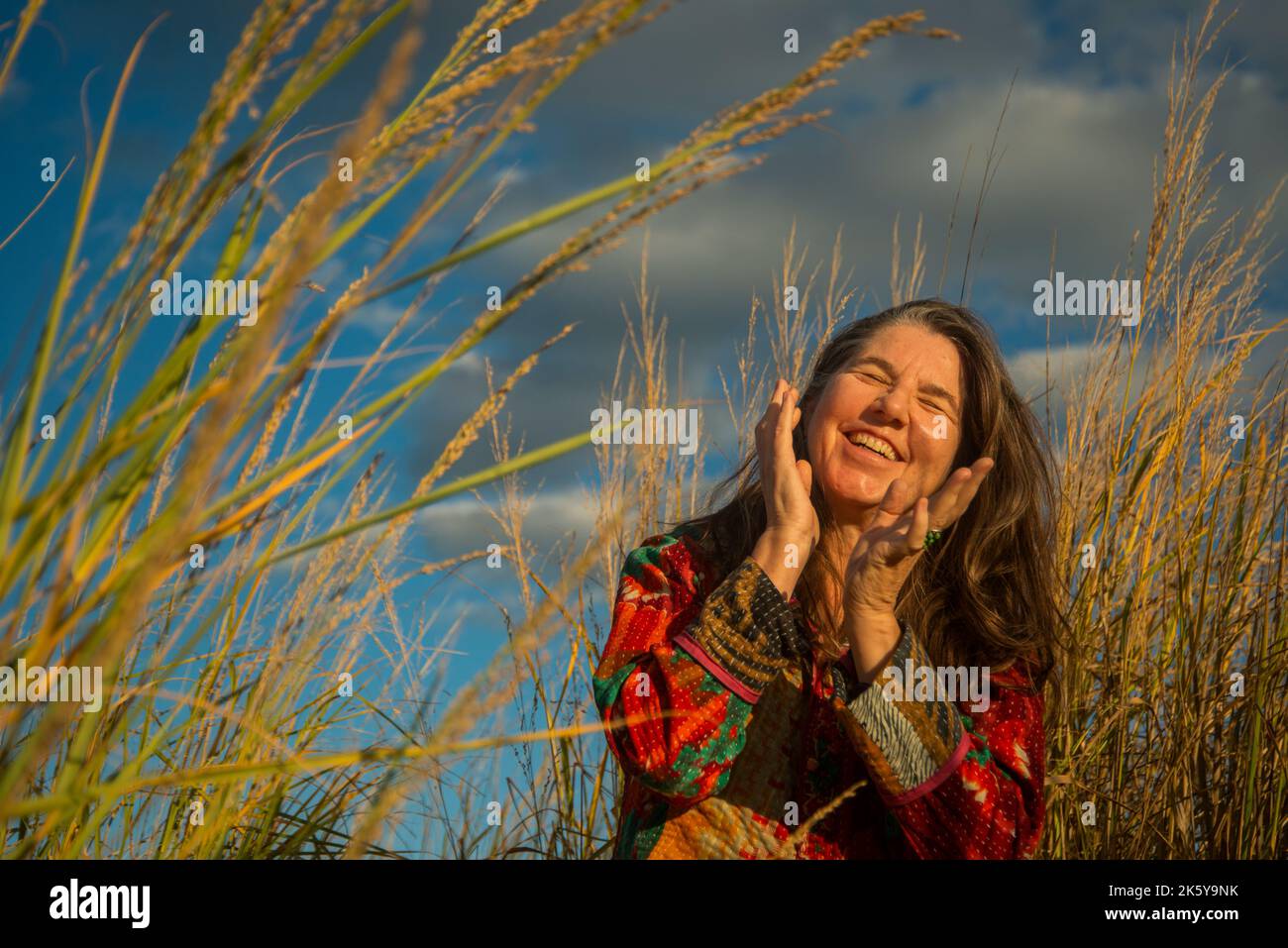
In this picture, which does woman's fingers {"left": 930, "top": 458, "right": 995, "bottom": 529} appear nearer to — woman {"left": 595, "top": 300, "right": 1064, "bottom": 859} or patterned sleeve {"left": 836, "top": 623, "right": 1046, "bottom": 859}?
woman {"left": 595, "top": 300, "right": 1064, "bottom": 859}

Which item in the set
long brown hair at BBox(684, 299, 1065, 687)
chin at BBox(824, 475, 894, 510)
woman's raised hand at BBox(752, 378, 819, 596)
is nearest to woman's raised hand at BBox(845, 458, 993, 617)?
woman's raised hand at BBox(752, 378, 819, 596)

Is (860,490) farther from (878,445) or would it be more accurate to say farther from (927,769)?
(927,769)

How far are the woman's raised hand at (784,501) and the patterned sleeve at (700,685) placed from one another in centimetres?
5

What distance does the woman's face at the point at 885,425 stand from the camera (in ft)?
6.78

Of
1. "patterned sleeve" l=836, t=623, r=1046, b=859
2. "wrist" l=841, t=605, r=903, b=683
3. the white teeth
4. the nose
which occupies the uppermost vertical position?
the nose

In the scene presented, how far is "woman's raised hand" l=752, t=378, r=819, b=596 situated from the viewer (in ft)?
5.84

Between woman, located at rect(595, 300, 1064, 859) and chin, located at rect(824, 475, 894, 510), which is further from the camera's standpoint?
chin, located at rect(824, 475, 894, 510)

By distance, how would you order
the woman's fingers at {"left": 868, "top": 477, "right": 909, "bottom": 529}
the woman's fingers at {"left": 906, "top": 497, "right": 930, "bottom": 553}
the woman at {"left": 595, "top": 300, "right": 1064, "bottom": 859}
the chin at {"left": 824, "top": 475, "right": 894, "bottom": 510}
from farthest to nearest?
the chin at {"left": 824, "top": 475, "right": 894, "bottom": 510} < the woman's fingers at {"left": 868, "top": 477, "right": 909, "bottom": 529} < the woman at {"left": 595, "top": 300, "right": 1064, "bottom": 859} < the woman's fingers at {"left": 906, "top": 497, "right": 930, "bottom": 553}

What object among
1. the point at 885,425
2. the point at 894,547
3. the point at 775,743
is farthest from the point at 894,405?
the point at 775,743

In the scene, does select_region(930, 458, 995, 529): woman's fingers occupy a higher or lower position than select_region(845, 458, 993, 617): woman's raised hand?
higher

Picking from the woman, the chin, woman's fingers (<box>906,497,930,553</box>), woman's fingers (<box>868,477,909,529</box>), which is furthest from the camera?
the chin

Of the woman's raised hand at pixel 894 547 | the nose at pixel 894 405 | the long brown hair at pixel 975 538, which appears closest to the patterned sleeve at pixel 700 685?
the woman's raised hand at pixel 894 547
